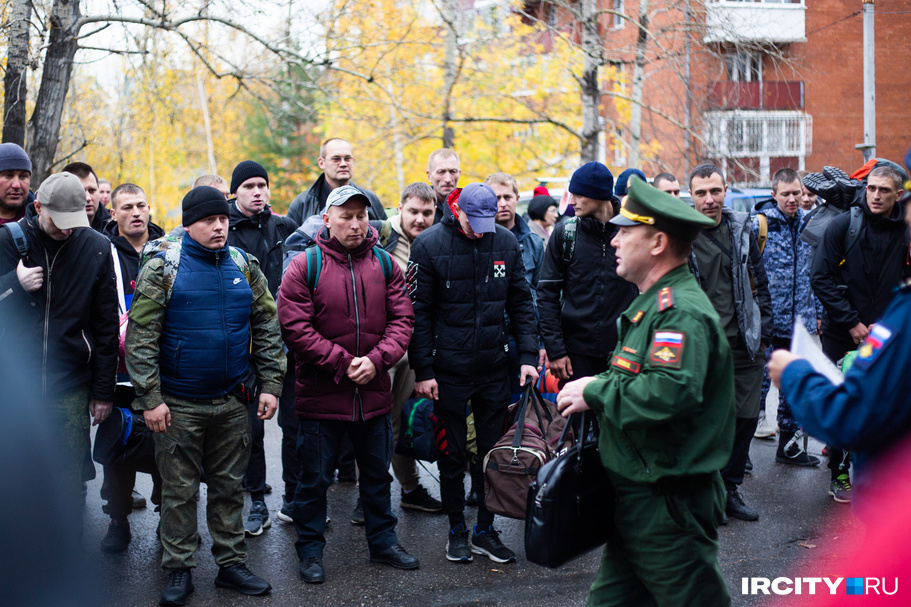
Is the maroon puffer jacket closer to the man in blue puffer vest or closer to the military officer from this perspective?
the man in blue puffer vest

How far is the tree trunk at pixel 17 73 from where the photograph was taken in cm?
723

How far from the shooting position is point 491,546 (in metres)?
5.05

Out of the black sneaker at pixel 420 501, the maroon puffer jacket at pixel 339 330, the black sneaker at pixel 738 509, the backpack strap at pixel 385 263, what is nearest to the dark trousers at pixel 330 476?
Result: the maroon puffer jacket at pixel 339 330

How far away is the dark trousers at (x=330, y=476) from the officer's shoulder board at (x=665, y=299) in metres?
2.42

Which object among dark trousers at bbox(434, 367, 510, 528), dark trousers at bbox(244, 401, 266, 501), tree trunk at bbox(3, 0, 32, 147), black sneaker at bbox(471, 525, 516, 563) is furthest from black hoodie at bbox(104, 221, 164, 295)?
black sneaker at bbox(471, 525, 516, 563)

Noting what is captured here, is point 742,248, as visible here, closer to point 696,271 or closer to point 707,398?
point 696,271

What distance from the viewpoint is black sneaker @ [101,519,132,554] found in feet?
17.0

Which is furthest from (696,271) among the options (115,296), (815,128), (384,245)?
(815,128)

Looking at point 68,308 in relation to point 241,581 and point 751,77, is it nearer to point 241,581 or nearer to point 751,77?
point 241,581

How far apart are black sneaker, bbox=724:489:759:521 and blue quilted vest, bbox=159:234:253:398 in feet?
11.3

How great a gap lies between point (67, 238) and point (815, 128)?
2842 cm

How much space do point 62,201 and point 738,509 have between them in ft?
15.4

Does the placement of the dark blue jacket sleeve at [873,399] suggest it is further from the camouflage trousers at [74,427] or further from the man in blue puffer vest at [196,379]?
the camouflage trousers at [74,427]

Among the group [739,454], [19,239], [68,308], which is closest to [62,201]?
[19,239]
